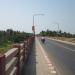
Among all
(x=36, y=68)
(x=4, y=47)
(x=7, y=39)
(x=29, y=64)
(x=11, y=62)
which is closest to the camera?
(x=11, y=62)

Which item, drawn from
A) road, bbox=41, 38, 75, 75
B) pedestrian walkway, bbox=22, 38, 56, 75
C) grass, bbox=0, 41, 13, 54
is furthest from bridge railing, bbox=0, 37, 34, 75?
grass, bbox=0, 41, 13, 54

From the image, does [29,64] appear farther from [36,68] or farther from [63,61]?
[63,61]

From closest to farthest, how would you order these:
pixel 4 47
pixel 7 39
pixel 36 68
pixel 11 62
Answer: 1. pixel 11 62
2. pixel 36 68
3. pixel 4 47
4. pixel 7 39

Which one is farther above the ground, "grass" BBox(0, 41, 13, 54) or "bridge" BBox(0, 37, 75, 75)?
"bridge" BBox(0, 37, 75, 75)

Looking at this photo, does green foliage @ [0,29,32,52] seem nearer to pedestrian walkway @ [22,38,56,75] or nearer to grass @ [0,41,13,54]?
grass @ [0,41,13,54]

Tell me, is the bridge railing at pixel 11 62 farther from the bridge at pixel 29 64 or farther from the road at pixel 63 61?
the road at pixel 63 61

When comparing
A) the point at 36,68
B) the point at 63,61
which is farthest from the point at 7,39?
the point at 36,68

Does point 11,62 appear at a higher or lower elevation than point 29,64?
higher

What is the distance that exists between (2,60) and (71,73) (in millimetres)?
7535

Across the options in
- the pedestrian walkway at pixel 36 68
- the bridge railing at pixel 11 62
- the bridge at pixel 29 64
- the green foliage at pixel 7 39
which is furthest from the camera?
the green foliage at pixel 7 39

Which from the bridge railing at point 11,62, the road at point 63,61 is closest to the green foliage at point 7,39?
the road at point 63,61

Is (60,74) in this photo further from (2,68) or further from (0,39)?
(0,39)

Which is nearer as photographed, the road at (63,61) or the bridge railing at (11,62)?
the bridge railing at (11,62)

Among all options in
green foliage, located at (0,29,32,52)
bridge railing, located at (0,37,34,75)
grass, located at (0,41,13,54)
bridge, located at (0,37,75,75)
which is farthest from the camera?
green foliage, located at (0,29,32,52)
